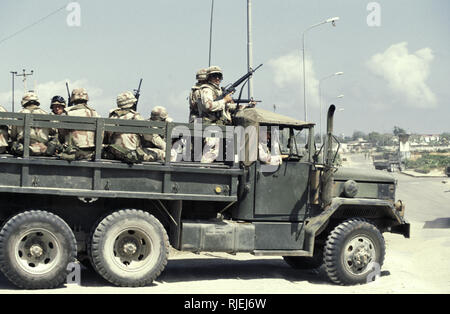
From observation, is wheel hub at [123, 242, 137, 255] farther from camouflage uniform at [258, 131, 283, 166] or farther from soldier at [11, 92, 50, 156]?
camouflage uniform at [258, 131, 283, 166]

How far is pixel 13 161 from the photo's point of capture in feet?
28.9

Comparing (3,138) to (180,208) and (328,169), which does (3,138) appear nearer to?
(180,208)

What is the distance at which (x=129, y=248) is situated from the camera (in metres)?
9.38

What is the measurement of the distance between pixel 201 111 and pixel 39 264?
343cm

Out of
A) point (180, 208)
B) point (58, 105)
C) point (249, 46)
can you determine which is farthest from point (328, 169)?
point (249, 46)

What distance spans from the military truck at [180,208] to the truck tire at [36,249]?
0.5 inches

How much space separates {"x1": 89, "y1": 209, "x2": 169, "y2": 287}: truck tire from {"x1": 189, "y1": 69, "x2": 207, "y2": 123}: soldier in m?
2.12

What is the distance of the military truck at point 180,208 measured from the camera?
8.92m

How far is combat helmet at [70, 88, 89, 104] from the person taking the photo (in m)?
9.82

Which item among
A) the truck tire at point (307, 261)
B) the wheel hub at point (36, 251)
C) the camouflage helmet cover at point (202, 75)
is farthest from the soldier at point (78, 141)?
the truck tire at point (307, 261)

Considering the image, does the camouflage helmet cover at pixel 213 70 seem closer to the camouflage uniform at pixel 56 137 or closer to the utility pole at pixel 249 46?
the camouflage uniform at pixel 56 137

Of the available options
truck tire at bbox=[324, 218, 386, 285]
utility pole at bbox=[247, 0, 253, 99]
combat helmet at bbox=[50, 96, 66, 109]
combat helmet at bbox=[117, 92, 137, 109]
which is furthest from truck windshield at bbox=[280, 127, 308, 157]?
utility pole at bbox=[247, 0, 253, 99]

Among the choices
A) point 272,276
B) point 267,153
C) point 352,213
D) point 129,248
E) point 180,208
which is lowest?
point 272,276

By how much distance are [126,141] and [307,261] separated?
4.03 metres
